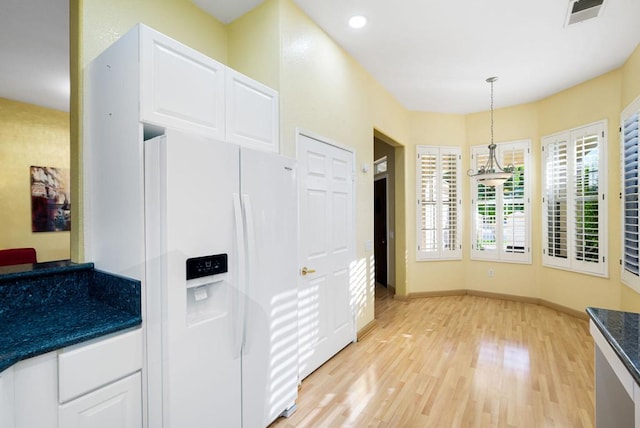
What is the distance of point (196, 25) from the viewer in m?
2.41

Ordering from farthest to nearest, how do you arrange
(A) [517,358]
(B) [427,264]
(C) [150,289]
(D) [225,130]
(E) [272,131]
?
(B) [427,264] < (A) [517,358] < (E) [272,131] < (D) [225,130] < (C) [150,289]

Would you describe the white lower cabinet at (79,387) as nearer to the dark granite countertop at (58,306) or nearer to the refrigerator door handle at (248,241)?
the dark granite countertop at (58,306)

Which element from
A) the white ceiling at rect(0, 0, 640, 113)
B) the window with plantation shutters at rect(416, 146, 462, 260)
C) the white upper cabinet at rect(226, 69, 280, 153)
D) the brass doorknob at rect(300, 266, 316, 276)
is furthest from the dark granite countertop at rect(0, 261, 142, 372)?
the window with plantation shutters at rect(416, 146, 462, 260)

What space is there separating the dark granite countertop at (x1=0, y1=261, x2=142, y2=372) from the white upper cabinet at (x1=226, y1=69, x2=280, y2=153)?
1.08 metres

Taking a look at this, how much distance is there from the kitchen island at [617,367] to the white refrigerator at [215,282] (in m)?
1.64

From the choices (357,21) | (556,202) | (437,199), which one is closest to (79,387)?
(357,21)

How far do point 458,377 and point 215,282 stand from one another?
90.3 inches

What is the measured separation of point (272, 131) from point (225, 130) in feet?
1.47

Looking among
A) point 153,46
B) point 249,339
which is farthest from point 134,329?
point 153,46

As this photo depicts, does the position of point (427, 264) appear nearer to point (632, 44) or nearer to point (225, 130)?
point (632, 44)

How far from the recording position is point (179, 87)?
1588mm

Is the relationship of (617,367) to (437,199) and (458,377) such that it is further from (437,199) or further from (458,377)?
(437,199)

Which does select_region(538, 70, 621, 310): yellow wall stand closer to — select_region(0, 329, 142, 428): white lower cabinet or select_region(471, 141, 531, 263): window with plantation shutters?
select_region(471, 141, 531, 263): window with plantation shutters

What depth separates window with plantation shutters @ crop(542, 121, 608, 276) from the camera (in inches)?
147
